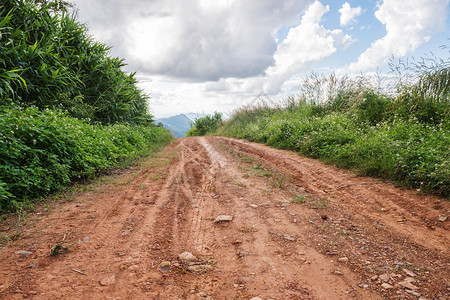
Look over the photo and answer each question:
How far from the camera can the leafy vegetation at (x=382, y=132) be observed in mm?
Result: 4008

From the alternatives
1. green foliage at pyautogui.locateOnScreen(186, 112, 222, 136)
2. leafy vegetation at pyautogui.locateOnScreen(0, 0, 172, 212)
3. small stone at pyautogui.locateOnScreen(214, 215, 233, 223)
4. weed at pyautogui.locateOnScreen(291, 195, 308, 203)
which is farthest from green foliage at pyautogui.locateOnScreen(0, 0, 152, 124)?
green foliage at pyautogui.locateOnScreen(186, 112, 222, 136)

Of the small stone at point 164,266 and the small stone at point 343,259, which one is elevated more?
the small stone at point 343,259

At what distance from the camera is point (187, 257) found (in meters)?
2.28

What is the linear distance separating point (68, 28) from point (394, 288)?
9.58 m

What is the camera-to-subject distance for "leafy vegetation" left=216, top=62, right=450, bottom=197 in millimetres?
4008

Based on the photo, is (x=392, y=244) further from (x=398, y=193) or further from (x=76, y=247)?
(x=76, y=247)

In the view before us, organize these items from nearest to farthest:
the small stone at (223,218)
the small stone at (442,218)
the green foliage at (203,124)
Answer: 1. the small stone at (442,218)
2. the small stone at (223,218)
3. the green foliage at (203,124)

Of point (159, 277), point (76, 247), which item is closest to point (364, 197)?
point (159, 277)

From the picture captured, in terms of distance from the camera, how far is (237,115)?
650 inches

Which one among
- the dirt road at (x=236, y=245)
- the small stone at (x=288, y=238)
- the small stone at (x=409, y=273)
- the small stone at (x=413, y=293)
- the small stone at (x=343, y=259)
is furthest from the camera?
the small stone at (x=288, y=238)

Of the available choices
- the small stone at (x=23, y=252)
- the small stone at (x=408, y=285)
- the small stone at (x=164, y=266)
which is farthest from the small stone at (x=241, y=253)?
the small stone at (x=23, y=252)

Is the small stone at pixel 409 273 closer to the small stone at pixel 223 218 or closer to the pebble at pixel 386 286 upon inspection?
the pebble at pixel 386 286

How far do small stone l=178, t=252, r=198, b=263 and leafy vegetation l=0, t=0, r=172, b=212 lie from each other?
2.35 metres

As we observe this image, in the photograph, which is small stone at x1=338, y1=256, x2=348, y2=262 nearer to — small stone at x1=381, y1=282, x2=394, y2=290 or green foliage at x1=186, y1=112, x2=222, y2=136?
small stone at x1=381, y1=282, x2=394, y2=290
